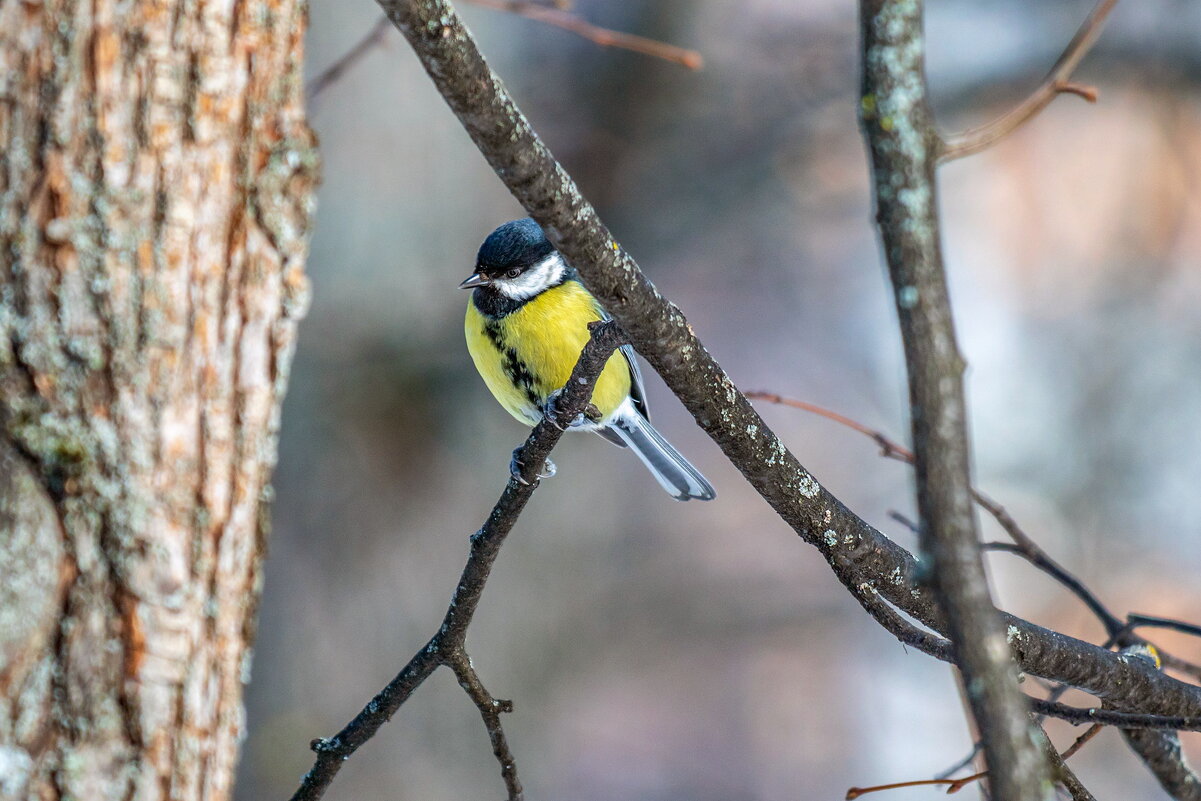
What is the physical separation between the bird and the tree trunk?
1353 millimetres

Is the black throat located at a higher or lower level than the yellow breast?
higher

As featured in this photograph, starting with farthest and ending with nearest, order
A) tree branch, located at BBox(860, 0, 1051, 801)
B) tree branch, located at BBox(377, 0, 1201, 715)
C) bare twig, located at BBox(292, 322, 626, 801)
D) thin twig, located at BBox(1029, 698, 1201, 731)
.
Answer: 1. bare twig, located at BBox(292, 322, 626, 801)
2. thin twig, located at BBox(1029, 698, 1201, 731)
3. tree branch, located at BBox(377, 0, 1201, 715)
4. tree branch, located at BBox(860, 0, 1051, 801)

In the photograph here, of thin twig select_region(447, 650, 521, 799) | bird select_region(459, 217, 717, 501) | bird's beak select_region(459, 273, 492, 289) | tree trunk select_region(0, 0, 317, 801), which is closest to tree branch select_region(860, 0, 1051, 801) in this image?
tree trunk select_region(0, 0, 317, 801)

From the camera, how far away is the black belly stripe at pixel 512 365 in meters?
2.37

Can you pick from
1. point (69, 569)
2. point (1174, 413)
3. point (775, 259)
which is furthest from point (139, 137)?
point (1174, 413)

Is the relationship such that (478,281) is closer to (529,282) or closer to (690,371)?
(529,282)

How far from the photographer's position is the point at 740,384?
436 cm

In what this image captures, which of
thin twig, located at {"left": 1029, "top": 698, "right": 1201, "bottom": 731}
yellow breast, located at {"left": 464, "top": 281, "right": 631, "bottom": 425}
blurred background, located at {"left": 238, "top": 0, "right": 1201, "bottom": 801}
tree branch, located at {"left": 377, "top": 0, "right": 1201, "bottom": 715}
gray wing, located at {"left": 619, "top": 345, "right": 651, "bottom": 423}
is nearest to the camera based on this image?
tree branch, located at {"left": 377, "top": 0, "right": 1201, "bottom": 715}

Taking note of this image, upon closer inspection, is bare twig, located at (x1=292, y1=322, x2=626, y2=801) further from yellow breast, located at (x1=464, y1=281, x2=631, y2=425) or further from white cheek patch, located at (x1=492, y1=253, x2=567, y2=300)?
white cheek patch, located at (x1=492, y1=253, x2=567, y2=300)

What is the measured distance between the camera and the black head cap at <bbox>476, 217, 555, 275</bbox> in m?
2.38

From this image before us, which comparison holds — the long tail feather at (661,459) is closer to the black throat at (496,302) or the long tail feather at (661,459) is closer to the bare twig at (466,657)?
the black throat at (496,302)

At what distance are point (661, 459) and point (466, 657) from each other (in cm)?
131

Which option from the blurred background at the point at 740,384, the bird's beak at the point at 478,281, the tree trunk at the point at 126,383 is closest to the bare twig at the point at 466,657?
the tree trunk at the point at 126,383

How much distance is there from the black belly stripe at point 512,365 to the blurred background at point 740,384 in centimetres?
180
